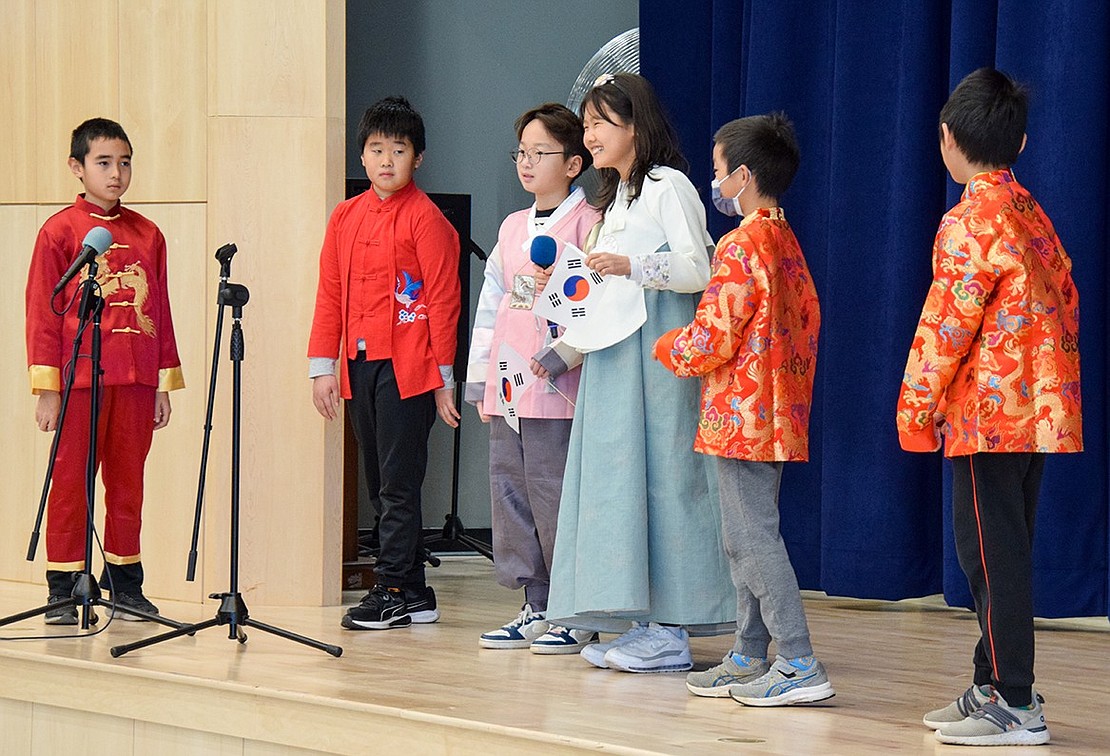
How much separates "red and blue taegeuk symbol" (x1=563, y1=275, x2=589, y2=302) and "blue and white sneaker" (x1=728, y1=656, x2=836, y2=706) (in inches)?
33.2

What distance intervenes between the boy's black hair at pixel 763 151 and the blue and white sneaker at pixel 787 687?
877mm

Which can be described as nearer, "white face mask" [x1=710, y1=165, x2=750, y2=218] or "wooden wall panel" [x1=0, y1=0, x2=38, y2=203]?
"white face mask" [x1=710, y1=165, x2=750, y2=218]

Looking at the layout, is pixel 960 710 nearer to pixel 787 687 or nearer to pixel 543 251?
pixel 787 687

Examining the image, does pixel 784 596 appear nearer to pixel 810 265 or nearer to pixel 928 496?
pixel 928 496

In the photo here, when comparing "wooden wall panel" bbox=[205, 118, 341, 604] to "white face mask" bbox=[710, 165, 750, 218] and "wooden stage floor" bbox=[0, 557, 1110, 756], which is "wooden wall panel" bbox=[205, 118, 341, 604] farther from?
"white face mask" bbox=[710, 165, 750, 218]

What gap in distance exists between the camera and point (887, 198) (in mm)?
3869

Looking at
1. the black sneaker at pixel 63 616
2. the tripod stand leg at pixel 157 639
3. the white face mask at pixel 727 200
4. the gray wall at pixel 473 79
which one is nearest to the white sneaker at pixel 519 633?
the tripod stand leg at pixel 157 639

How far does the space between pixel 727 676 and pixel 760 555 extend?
0.87ft

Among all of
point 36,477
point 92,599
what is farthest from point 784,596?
point 36,477

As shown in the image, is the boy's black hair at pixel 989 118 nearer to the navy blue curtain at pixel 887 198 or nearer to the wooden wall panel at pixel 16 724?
the navy blue curtain at pixel 887 198

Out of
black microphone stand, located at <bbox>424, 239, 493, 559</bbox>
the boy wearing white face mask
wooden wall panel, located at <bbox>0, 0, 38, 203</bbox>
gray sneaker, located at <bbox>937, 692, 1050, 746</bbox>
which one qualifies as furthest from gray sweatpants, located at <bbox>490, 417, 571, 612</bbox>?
wooden wall panel, located at <bbox>0, 0, 38, 203</bbox>

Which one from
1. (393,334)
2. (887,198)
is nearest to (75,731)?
(393,334)

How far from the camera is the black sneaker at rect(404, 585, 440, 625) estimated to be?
3543 millimetres

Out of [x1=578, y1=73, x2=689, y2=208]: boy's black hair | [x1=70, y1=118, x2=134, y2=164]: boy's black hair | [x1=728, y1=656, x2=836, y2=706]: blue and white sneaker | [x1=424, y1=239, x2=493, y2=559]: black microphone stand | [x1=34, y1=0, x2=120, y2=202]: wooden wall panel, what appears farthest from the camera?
[x1=424, y1=239, x2=493, y2=559]: black microphone stand
